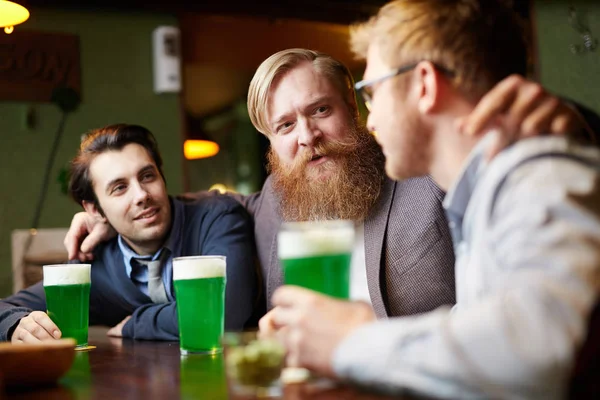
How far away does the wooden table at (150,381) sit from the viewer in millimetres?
977

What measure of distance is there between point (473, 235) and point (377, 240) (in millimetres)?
1084

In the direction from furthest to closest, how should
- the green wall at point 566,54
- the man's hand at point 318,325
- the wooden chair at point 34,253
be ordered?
1. the green wall at point 566,54
2. the wooden chair at point 34,253
3. the man's hand at point 318,325

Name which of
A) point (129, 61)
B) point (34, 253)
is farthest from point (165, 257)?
point (129, 61)

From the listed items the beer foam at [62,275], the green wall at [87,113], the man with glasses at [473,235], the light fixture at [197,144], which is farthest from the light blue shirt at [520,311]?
the light fixture at [197,144]

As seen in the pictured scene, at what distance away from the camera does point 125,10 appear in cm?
568

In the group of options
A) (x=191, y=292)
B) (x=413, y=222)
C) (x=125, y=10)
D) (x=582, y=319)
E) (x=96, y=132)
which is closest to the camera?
(x=582, y=319)

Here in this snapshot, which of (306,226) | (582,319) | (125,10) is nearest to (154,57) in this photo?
(125,10)

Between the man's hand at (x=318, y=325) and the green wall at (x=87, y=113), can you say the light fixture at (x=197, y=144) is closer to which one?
the green wall at (x=87, y=113)

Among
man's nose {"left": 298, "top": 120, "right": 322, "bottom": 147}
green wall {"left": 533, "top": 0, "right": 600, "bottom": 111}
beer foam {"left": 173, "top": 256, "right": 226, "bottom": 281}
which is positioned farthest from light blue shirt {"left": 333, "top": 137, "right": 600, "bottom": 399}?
green wall {"left": 533, "top": 0, "right": 600, "bottom": 111}

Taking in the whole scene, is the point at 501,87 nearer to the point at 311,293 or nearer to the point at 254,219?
the point at 311,293

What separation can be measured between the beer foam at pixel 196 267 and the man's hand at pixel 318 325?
529mm

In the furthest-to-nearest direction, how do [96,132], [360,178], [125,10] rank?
[125,10]
[96,132]
[360,178]

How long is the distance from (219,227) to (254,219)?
0.67ft

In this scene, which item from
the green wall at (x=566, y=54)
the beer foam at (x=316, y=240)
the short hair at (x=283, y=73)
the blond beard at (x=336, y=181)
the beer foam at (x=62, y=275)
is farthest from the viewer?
the green wall at (x=566, y=54)
